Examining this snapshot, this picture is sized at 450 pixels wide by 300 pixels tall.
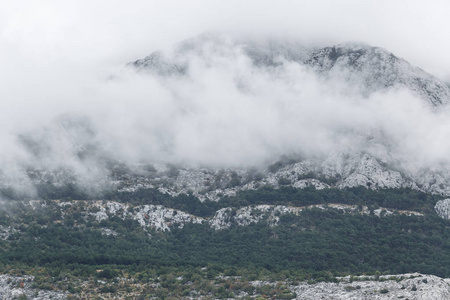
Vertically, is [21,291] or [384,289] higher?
[384,289]

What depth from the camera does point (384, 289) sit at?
112875 millimetres

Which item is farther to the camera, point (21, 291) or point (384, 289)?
point (21, 291)

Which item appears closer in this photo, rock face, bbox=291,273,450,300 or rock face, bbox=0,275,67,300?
rock face, bbox=291,273,450,300

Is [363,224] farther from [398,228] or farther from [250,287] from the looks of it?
[250,287]

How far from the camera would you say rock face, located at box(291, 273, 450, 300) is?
107125mm

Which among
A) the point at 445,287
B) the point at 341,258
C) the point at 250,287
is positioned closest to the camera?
the point at 445,287

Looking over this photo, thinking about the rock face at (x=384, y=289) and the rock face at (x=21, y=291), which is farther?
the rock face at (x=21, y=291)

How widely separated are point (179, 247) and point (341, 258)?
6334 centimetres

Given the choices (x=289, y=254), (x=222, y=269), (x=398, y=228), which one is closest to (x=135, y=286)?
(x=222, y=269)

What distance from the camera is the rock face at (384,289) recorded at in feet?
351

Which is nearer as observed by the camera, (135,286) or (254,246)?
(135,286)

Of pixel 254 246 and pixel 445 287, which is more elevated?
pixel 445 287

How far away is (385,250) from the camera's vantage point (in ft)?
579

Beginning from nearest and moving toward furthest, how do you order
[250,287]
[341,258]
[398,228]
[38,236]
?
[250,287]
[341,258]
[38,236]
[398,228]
